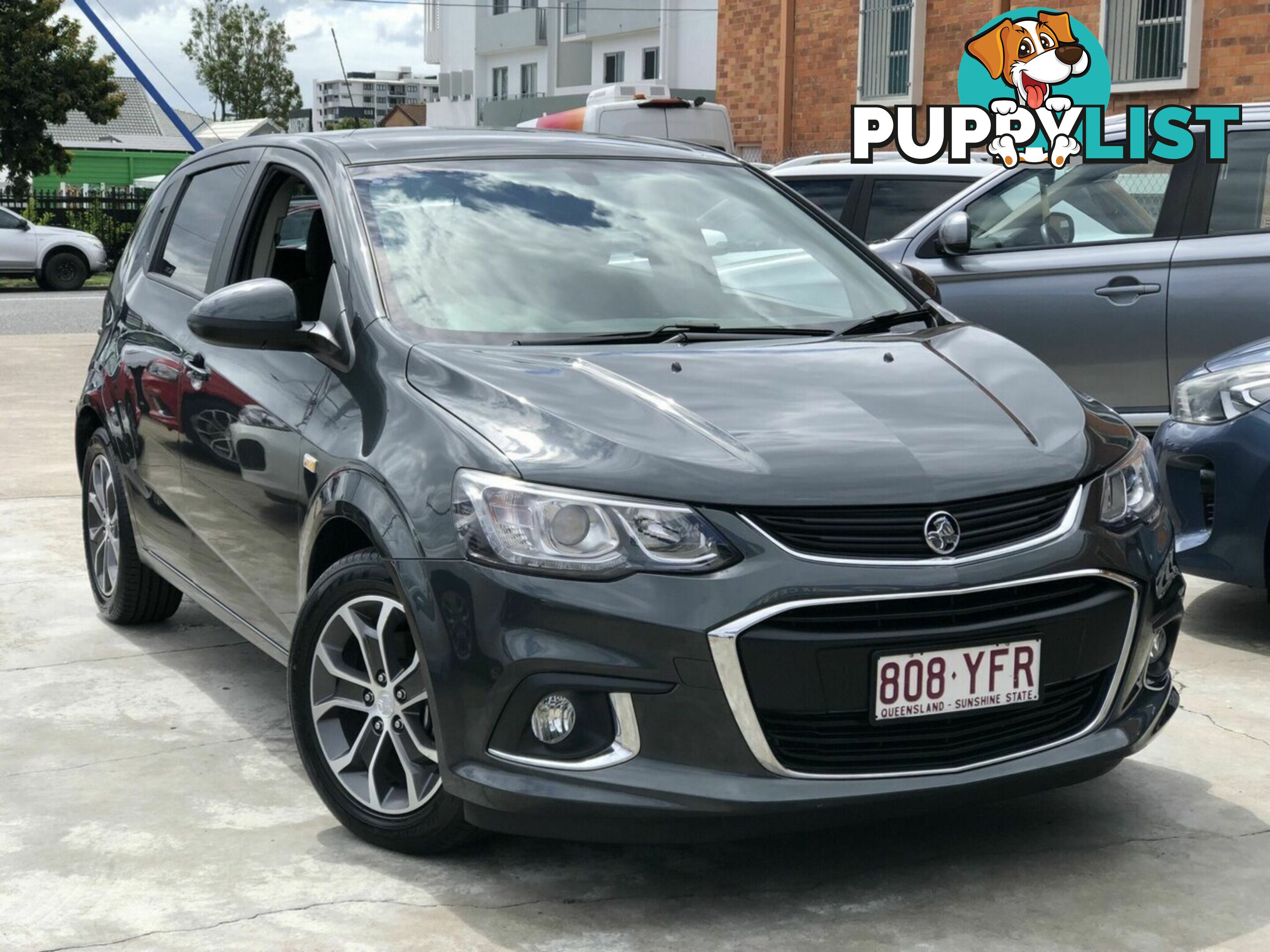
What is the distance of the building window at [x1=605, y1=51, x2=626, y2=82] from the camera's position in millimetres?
44750

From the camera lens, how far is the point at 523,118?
1661 inches

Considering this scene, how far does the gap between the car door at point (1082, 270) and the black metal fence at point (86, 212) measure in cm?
2653

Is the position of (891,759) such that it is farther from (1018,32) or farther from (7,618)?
(1018,32)

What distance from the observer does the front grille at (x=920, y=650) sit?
10.3 feet

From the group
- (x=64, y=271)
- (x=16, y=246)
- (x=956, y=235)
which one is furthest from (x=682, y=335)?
(x=64, y=271)

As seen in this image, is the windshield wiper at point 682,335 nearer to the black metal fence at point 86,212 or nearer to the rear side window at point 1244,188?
the rear side window at point 1244,188

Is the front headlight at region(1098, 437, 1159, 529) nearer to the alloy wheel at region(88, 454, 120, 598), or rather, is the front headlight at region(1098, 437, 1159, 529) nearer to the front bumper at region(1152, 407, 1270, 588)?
the front bumper at region(1152, 407, 1270, 588)

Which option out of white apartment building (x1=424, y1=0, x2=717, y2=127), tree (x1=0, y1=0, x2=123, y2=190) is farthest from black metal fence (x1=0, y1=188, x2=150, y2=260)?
white apartment building (x1=424, y1=0, x2=717, y2=127)

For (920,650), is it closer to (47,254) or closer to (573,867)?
(573,867)

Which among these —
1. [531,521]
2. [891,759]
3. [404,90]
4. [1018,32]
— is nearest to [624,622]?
[531,521]

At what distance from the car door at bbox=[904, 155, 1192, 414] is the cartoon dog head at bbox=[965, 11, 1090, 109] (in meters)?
13.1

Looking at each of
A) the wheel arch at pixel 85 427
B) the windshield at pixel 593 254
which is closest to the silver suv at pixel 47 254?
the wheel arch at pixel 85 427

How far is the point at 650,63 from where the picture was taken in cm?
4353

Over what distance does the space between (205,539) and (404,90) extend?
178786 millimetres
